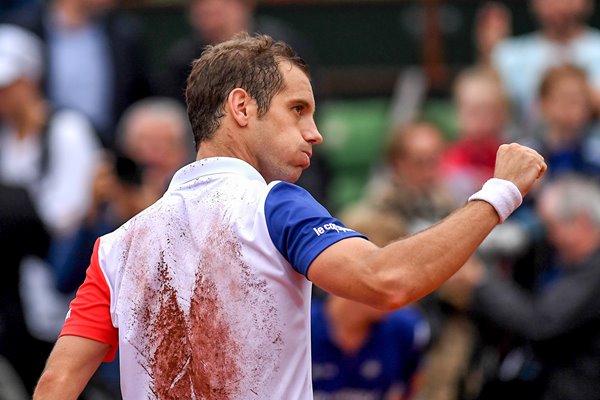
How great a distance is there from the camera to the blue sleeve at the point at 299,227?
11.2 feet

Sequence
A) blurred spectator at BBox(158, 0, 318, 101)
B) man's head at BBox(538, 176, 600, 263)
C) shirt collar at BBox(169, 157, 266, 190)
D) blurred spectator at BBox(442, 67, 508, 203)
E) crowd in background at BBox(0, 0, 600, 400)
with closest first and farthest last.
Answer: shirt collar at BBox(169, 157, 266, 190)
crowd in background at BBox(0, 0, 600, 400)
man's head at BBox(538, 176, 600, 263)
blurred spectator at BBox(442, 67, 508, 203)
blurred spectator at BBox(158, 0, 318, 101)

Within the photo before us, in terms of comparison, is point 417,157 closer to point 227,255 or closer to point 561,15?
point 561,15

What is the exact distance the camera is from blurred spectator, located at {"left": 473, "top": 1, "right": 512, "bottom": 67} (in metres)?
10.0

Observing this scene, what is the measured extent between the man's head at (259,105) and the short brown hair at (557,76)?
4933mm

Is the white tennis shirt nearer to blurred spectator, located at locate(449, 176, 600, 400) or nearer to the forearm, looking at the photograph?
the forearm

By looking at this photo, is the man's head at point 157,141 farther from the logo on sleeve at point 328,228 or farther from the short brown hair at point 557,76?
the logo on sleeve at point 328,228

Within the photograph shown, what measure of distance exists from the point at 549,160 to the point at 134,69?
3.21 meters

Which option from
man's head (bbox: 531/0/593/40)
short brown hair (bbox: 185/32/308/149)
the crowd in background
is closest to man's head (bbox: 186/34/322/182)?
short brown hair (bbox: 185/32/308/149)

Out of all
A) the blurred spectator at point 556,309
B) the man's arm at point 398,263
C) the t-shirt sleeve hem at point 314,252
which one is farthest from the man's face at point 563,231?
the t-shirt sleeve hem at point 314,252

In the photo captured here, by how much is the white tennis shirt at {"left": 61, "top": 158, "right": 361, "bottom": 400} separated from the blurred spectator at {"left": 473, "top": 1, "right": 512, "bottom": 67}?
641 centimetres

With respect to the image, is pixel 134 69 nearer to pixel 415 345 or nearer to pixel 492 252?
pixel 492 252

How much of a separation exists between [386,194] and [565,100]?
50.2 inches

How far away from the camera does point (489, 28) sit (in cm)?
1011

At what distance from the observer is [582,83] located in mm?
8500
